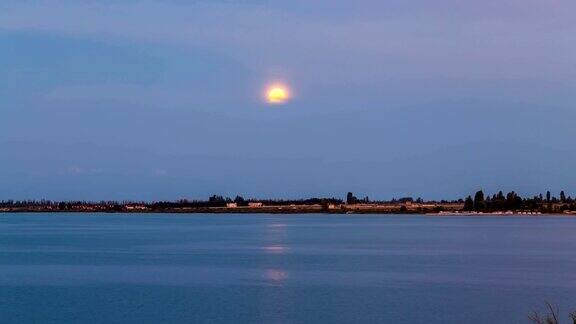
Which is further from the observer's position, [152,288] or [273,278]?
[273,278]

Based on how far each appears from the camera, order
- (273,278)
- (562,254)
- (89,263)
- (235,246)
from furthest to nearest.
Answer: (235,246)
(562,254)
(89,263)
(273,278)

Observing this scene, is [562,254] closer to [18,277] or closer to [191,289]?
[191,289]

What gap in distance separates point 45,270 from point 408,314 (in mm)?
23931

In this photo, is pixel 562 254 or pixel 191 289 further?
pixel 562 254

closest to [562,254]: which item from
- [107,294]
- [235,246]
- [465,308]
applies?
[235,246]

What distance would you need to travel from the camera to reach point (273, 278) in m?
41.7

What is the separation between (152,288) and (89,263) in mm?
15507

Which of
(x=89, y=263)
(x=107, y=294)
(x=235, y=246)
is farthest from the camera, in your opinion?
(x=235, y=246)

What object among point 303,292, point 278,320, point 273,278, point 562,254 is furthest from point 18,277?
point 562,254

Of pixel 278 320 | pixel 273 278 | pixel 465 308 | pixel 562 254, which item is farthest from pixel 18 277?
pixel 562 254

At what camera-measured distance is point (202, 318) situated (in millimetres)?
29266

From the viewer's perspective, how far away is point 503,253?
59688 mm

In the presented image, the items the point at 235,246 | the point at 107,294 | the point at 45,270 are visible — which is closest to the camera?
the point at 107,294

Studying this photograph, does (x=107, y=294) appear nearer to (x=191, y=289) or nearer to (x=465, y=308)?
(x=191, y=289)
